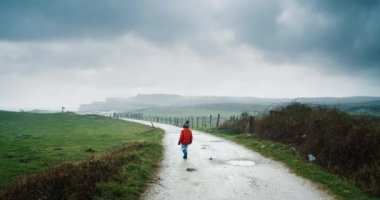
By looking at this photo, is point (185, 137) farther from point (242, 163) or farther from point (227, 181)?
point (227, 181)

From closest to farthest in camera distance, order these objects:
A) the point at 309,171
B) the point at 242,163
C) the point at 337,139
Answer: the point at 309,171 < the point at 337,139 < the point at 242,163

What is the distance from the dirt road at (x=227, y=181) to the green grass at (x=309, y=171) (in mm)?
478

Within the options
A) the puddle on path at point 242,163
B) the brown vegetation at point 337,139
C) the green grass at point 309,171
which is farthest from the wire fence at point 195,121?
the puddle on path at point 242,163

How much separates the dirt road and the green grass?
0.48 metres

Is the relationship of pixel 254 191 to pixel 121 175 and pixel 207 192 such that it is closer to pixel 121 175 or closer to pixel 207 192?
pixel 207 192

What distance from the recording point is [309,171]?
14.9m

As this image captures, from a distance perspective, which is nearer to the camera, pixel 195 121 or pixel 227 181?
pixel 227 181

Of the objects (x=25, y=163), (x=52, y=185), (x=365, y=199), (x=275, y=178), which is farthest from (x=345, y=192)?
(x=25, y=163)

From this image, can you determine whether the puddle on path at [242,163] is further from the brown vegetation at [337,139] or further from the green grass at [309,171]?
the brown vegetation at [337,139]

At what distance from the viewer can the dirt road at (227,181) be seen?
11344mm

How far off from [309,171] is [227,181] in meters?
4.05

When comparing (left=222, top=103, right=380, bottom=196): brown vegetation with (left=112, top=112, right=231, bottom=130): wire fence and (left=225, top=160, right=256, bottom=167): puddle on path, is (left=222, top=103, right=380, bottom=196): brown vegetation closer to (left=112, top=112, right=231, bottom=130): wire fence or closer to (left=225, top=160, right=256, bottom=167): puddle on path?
(left=225, top=160, right=256, bottom=167): puddle on path

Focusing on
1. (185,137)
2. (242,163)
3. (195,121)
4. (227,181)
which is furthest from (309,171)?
(195,121)

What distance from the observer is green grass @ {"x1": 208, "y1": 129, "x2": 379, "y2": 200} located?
11.5m
